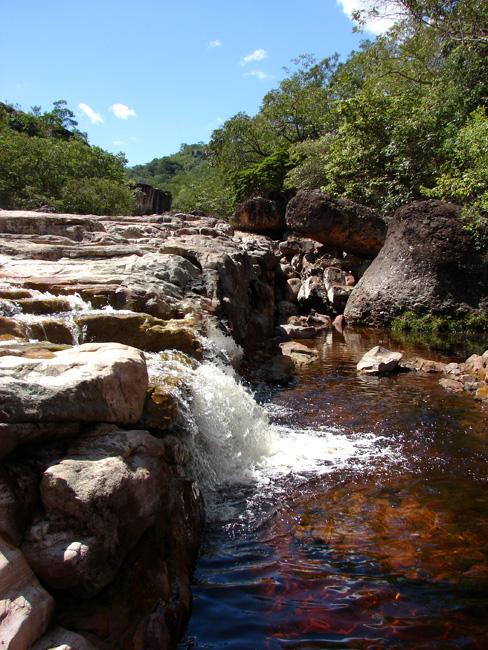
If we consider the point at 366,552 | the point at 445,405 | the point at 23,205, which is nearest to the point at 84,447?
the point at 366,552

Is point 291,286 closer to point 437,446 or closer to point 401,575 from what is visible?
point 437,446

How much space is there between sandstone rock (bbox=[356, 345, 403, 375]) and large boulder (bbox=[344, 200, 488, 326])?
514cm

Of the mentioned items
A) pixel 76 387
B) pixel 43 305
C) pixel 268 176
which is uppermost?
pixel 268 176

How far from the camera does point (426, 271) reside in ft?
52.5

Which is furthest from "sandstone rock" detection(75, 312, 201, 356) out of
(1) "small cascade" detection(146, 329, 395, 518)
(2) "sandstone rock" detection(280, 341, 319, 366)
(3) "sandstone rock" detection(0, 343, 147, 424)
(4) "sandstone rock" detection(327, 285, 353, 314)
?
(4) "sandstone rock" detection(327, 285, 353, 314)

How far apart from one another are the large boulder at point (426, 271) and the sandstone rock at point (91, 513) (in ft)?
45.7

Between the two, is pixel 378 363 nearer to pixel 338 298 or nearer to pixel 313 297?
pixel 338 298

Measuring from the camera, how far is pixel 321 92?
33.1 m

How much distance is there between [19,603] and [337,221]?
61.2 ft

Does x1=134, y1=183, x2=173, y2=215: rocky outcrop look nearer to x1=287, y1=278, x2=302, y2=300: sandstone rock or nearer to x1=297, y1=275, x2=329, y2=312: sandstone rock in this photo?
x1=287, y1=278, x2=302, y2=300: sandstone rock

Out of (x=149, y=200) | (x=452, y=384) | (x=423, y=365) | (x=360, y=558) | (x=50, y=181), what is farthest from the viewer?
(x=149, y=200)

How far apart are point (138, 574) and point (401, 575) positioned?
199cm

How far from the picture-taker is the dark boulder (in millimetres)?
26062

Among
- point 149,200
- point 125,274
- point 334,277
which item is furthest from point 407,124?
point 149,200
